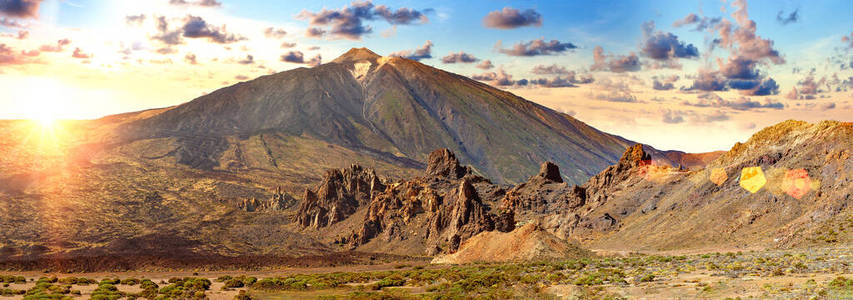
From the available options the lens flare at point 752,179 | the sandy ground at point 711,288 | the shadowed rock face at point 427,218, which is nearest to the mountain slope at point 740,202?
the lens flare at point 752,179

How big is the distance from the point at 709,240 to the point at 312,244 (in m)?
107

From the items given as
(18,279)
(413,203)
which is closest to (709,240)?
(413,203)

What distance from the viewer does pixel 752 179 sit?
121 meters

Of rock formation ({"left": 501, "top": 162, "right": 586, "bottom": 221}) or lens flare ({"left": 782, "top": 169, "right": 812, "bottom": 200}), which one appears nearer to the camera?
lens flare ({"left": 782, "top": 169, "right": 812, "bottom": 200})

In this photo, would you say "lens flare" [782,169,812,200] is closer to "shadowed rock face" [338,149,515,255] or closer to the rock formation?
the rock formation

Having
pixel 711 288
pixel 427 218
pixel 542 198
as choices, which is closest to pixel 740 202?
pixel 711 288

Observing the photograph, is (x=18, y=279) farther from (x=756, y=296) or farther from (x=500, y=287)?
(x=756, y=296)

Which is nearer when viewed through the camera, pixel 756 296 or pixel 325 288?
pixel 756 296

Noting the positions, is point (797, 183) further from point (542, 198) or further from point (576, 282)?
point (542, 198)

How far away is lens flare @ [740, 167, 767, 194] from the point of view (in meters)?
118

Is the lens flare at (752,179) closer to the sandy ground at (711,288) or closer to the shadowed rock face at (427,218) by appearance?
the shadowed rock face at (427,218)

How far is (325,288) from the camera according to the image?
9444 cm

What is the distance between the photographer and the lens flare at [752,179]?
118062mm

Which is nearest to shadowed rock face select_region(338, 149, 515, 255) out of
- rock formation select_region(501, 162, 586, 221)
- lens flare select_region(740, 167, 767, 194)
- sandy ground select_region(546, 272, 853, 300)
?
rock formation select_region(501, 162, 586, 221)
